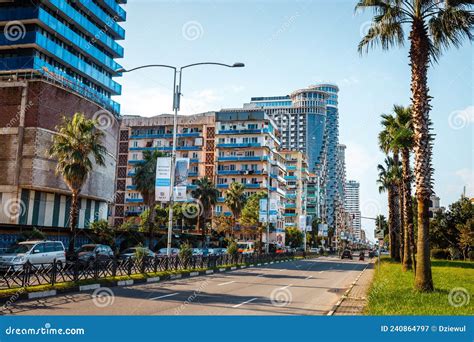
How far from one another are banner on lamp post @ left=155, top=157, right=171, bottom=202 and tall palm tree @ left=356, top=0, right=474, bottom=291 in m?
13.3

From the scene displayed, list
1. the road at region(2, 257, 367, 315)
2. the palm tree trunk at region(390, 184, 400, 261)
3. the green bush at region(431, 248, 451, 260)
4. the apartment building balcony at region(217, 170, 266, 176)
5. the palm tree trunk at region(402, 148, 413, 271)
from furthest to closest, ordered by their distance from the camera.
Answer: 1. the apartment building balcony at region(217, 170, 266, 176)
2. the green bush at region(431, 248, 451, 260)
3. the palm tree trunk at region(390, 184, 400, 261)
4. the palm tree trunk at region(402, 148, 413, 271)
5. the road at region(2, 257, 367, 315)

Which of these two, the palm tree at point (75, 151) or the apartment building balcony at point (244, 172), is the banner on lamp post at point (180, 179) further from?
the apartment building balcony at point (244, 172)

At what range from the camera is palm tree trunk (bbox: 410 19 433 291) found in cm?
1791

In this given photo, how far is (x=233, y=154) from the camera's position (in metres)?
Answer: 100

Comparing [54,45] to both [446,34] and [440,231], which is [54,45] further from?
[440,231]

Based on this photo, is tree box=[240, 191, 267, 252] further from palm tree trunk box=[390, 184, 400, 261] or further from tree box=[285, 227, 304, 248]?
tree box=[285, 227, 304, 248]

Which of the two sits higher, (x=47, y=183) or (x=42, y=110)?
(x=42, y=110)

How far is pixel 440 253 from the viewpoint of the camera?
69438mm

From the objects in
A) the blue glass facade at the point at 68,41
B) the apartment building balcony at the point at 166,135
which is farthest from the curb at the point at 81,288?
the apartment building balcony at the point at 166,135

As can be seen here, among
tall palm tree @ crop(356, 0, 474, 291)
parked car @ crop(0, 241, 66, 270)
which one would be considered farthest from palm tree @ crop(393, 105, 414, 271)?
parked car @ crop(0, 241, 66, 270)

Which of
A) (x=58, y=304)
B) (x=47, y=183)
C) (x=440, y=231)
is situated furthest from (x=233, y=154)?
(x=58, y=304)

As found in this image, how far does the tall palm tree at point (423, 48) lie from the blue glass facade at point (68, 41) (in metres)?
39.3

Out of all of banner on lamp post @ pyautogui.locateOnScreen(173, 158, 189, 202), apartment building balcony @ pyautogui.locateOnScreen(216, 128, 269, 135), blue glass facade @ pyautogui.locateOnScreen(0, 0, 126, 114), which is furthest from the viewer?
apartment building balcony @ pyautogui.locateOnScreen(216, 128, 269, 135)
